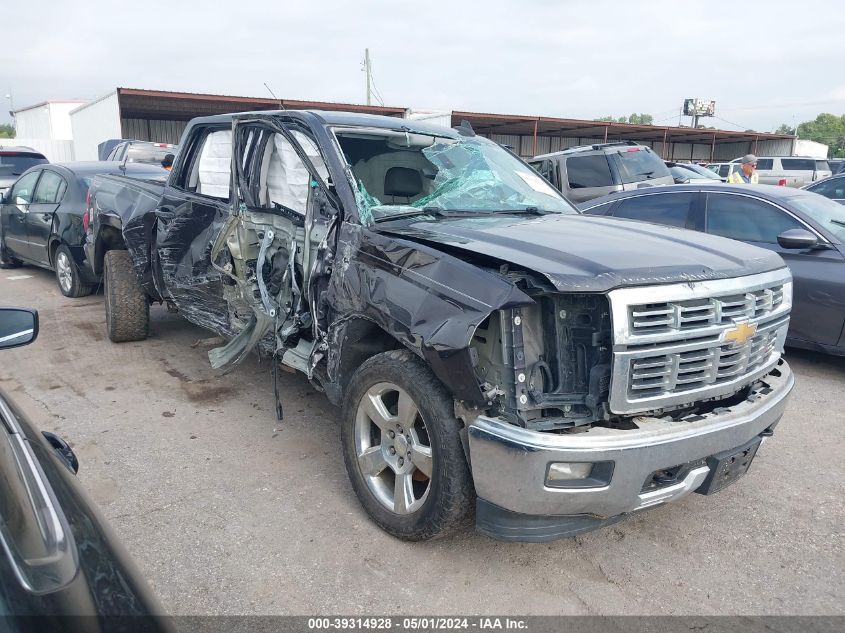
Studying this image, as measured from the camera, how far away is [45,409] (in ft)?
15.0

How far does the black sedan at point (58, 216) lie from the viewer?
304 inches

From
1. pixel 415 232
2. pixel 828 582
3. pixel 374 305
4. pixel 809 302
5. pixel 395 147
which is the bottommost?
pixel 828 582

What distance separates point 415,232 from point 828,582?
7.79 feet

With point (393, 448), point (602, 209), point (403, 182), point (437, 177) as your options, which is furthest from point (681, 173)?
point (393, 448)

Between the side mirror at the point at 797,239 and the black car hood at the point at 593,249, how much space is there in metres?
2.23

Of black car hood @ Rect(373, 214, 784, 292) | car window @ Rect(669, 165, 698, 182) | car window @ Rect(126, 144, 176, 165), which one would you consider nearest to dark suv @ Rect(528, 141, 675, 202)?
car window @ Rect(669, 165, 698, 182)

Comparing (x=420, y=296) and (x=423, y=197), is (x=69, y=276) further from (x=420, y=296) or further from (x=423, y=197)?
(x=420, y=296)

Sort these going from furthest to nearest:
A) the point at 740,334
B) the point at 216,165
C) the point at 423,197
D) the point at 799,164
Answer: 1. the point at 799,164
2. the point at 216,165
3. the point at 423,197
4. the point at 740,334

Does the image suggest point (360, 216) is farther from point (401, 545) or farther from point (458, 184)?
point (401, 545)

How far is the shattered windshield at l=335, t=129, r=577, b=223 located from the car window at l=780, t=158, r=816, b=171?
21367 millimetres

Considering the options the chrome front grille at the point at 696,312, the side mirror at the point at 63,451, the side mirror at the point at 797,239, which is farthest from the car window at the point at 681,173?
the side mirror at the point at 63,451

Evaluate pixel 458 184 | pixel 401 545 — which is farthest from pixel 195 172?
pixel 401 545

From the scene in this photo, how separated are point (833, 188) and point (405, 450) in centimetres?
1014

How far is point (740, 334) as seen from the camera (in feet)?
9.04
